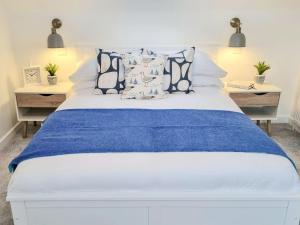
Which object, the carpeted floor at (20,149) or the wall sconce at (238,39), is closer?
the carpeted floor at (20,149)

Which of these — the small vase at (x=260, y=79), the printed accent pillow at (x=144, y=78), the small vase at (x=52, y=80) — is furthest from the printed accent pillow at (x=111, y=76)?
the small vase at (x=260, y=79)

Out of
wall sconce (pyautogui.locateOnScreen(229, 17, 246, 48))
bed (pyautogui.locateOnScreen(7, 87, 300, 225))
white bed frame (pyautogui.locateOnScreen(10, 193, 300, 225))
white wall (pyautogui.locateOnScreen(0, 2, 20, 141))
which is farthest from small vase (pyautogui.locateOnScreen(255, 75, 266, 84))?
white wall (pyautogui.locateOnScreen(0, 2, 20, 141))

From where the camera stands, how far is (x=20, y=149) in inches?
112

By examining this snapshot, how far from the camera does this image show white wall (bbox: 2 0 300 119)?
3.05 meters

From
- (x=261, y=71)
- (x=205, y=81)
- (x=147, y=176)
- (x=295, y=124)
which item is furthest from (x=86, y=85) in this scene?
(x=295, y=124)

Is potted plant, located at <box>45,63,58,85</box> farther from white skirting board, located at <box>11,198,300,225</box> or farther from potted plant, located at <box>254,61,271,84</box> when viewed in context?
potted plant, located at <box>254,61,271,84</box>

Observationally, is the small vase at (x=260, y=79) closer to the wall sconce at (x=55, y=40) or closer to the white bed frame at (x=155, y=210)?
the white bed frame at (x=155, y=210)

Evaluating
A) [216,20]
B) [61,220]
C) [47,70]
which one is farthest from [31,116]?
[216,20]

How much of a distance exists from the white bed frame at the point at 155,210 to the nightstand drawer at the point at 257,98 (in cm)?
157

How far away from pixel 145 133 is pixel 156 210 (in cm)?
48

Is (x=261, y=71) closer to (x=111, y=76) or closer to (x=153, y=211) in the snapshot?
(x=111, y=76)

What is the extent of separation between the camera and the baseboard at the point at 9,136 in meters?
2.88

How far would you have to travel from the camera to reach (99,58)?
266cm

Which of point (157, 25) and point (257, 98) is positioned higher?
point (157, 25)
